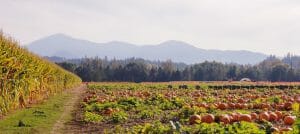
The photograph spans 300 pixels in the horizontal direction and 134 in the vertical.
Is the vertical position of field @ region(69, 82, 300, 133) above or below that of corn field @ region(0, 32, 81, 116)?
below

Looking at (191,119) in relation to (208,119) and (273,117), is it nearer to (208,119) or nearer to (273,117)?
(208,119)

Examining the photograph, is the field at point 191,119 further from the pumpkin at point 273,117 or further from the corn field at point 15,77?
the corn field at point 15,77

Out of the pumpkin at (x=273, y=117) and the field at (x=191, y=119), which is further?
the pumpkin at (x=273, y=117)

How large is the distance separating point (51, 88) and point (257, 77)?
3630 inches

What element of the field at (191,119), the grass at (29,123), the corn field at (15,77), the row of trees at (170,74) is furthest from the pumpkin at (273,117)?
the row of trees at (170,74)

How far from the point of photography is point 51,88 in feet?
103

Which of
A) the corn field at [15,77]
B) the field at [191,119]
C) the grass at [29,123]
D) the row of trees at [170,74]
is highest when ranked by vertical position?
the row of trees at [170,74]

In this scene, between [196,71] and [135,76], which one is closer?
[135,76]

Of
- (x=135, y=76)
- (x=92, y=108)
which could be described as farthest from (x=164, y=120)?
(x=135, y=76)

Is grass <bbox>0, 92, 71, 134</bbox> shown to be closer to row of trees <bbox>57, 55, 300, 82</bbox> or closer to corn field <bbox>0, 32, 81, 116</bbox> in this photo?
corn field <bbox>0, 32, 81, 116</bbox>

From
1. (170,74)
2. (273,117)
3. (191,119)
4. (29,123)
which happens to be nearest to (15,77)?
(29,123)

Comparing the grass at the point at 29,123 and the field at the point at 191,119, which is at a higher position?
the field at the point at 191,119

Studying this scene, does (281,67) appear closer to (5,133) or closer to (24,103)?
(24,103)

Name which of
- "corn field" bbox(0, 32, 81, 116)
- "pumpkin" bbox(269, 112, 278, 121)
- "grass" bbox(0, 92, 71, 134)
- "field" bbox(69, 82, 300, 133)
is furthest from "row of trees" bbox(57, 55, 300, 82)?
"pumpkin" bbox(269, 112, 278, 121)
